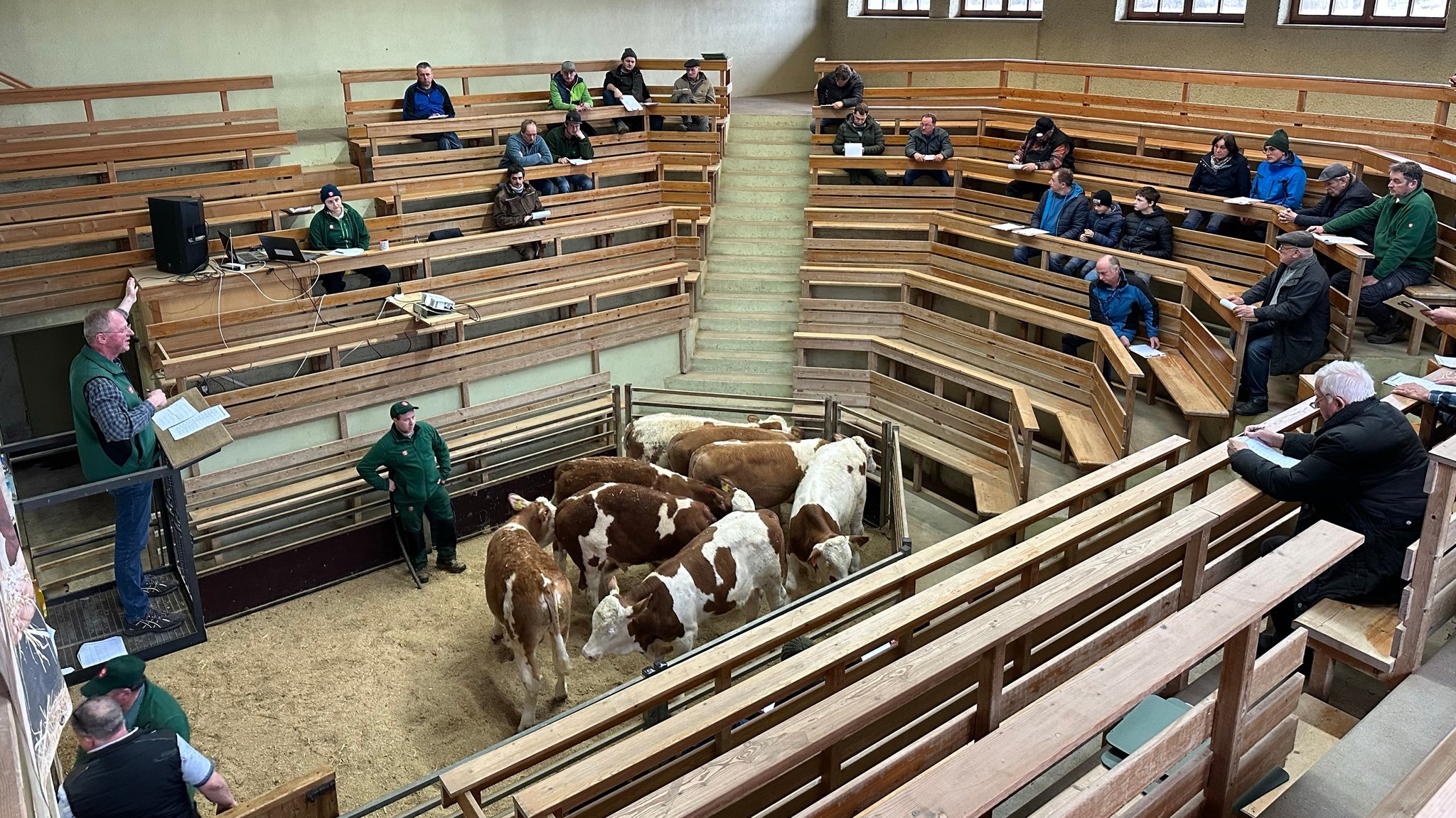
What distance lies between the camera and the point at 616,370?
1141 centimetres

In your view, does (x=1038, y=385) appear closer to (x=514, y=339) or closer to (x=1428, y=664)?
(x=514, y=339)

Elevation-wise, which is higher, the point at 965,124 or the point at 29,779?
the point at 965,124

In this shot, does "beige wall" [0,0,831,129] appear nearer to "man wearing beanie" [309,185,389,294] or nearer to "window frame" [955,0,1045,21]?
"window frame" [955,0,1045,21]

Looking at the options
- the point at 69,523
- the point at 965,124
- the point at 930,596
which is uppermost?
the point at 965,124

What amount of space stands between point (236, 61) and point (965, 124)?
31.2 ft

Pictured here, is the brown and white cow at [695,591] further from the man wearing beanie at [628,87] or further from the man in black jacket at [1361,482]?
the man wearing beanie at [628,87]

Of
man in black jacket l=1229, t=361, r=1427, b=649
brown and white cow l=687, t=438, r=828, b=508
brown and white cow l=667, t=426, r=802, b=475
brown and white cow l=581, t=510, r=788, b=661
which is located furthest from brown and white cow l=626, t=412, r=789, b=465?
man in black jacket l=1229, t=361, r=1427, b=649

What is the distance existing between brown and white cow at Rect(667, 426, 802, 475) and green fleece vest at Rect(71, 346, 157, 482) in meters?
4.33

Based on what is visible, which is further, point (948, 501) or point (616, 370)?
point (616, 370)

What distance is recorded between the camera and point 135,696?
4.70m

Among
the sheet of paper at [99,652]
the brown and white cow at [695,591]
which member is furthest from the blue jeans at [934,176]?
the sheet of paper at [99,652]

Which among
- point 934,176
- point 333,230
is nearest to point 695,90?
point 934,176

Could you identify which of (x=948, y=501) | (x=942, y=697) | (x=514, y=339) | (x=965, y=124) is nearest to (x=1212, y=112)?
(x=965, y=124)

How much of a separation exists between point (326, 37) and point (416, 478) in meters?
8.22
